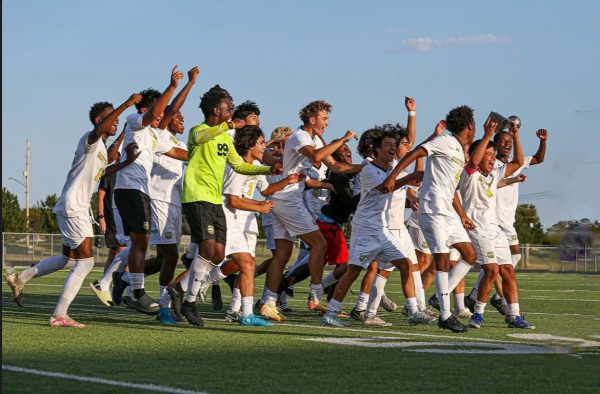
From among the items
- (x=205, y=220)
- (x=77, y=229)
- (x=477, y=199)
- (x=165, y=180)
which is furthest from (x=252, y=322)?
(x=477, y=199)

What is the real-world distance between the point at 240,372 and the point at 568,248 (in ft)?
12.8

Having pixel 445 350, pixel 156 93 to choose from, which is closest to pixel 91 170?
pixel 156 93

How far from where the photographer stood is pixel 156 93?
39.0 ft

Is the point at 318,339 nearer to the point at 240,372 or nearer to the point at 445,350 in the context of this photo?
the point at 445,350

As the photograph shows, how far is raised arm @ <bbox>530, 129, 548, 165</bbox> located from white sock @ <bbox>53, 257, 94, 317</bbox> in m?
6.06

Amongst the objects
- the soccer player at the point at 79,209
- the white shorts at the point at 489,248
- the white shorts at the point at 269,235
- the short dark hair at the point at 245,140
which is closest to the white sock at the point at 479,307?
the white shorts at the point at 489,248

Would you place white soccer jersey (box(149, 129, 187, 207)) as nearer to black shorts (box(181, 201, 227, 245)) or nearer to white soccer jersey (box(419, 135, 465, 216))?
black shorts (box(181, 201, 227, 245))

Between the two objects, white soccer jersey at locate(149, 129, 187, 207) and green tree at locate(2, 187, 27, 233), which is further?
green tree at locate(2, 187, 27, 233)

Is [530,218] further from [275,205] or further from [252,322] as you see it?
[252,322]

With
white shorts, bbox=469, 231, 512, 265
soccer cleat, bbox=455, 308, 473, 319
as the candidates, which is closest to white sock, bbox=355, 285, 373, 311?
soccer cleat, bbox=455, 308, 473, 319

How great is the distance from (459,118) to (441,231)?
113 cm

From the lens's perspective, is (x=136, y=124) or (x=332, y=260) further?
(x=332, y=260)

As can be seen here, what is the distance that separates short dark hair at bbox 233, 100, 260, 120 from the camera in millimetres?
12594

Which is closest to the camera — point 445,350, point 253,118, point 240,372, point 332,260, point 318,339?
point 240,372
